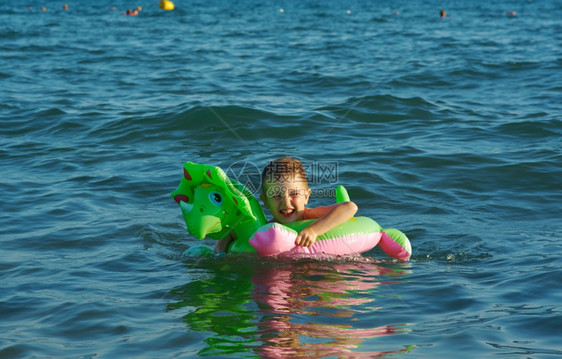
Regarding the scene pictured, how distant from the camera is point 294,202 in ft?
18.8

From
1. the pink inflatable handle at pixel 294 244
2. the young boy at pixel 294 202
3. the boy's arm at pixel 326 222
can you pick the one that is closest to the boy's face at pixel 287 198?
the young boy at pixel 294 202

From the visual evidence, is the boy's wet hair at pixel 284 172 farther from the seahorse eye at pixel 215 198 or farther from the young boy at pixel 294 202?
the seahorse eye at pixel 215 198

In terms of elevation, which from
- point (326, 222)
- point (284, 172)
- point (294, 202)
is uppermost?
point (284, 172)

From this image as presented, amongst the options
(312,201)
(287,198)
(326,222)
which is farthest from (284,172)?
(312,201)

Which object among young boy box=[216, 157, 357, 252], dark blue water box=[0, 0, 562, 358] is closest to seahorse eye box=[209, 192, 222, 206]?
young boy box=[216, 157, 357, 252]

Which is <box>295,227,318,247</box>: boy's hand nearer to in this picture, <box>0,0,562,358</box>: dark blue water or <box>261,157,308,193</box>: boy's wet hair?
<box>0,0,562,358</box>: dark blue water

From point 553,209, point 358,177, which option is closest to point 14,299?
point 358,177

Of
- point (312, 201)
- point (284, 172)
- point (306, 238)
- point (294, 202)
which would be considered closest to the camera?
point (306, 238)

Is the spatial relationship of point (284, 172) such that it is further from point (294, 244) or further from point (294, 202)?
point (294, 244)

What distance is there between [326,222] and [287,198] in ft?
1.27

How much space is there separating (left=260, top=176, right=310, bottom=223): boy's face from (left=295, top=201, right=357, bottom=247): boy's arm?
8.4 inches

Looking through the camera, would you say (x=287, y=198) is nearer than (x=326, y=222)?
No

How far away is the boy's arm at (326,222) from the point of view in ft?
17.9

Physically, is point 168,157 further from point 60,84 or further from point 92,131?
point 60,84
